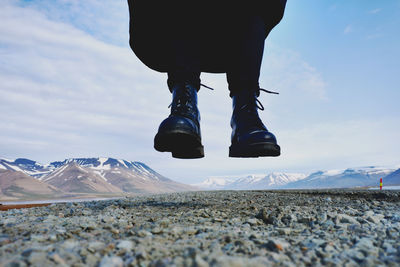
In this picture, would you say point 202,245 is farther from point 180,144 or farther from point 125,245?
point 180,144

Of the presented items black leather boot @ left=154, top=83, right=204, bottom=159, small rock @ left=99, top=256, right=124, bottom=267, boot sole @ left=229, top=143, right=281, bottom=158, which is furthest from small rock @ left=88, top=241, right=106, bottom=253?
boot sole @ left=229, top=143, right=281, bottom=158

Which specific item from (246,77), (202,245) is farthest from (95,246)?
(246,77)

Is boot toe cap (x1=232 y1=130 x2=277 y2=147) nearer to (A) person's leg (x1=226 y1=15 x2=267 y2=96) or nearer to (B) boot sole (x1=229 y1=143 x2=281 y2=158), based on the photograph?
(B) boot sole (x1=229 y1=143 x2=281 y2=158)

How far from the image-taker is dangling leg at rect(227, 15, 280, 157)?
1.76 metres

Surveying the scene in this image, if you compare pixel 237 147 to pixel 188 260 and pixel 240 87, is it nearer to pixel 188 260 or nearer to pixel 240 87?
pixel 240 87

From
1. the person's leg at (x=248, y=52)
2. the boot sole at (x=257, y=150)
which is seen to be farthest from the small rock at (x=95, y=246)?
the person's leg at (x=248, y=52)

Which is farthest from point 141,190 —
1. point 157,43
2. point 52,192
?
point 157,43

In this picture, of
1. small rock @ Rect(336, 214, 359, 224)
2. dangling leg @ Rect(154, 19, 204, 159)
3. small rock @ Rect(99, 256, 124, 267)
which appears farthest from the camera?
dangling leg @ Rect(154, 19, 204, 159)

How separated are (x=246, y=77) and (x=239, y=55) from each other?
7.0 inches

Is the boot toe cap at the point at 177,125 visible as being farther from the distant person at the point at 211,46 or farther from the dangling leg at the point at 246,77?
the dangling leg at the point at 246,77

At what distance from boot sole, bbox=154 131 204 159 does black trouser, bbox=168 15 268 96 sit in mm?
470

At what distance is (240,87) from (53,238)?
151 centimetres

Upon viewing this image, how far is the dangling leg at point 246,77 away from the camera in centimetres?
176

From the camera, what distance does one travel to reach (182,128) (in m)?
1.54
